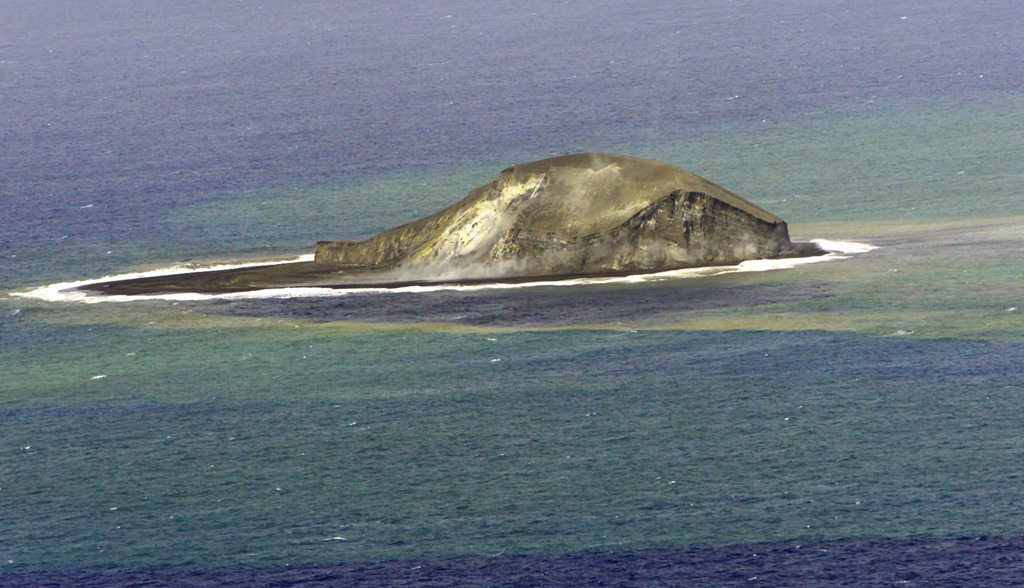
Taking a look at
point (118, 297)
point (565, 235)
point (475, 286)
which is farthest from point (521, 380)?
point (118, 297)

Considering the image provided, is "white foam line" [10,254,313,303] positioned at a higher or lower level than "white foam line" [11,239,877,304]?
higher

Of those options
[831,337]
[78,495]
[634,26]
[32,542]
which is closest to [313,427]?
[78,495]

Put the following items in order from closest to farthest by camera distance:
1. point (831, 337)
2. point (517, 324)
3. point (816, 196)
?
1. point (831, 337)
2. point (517, 324)
3. point (816, 196)

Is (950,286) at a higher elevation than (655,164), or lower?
lower

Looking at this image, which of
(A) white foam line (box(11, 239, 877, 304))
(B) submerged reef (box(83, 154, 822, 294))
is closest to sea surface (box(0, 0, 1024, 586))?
(A) white foam line (box(11, 239, 877, 304))

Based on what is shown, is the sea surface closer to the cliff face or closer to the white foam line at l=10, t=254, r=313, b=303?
the white foam line at l=10, t=254, r=313, b=303

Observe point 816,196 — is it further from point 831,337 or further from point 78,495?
point 78,495
